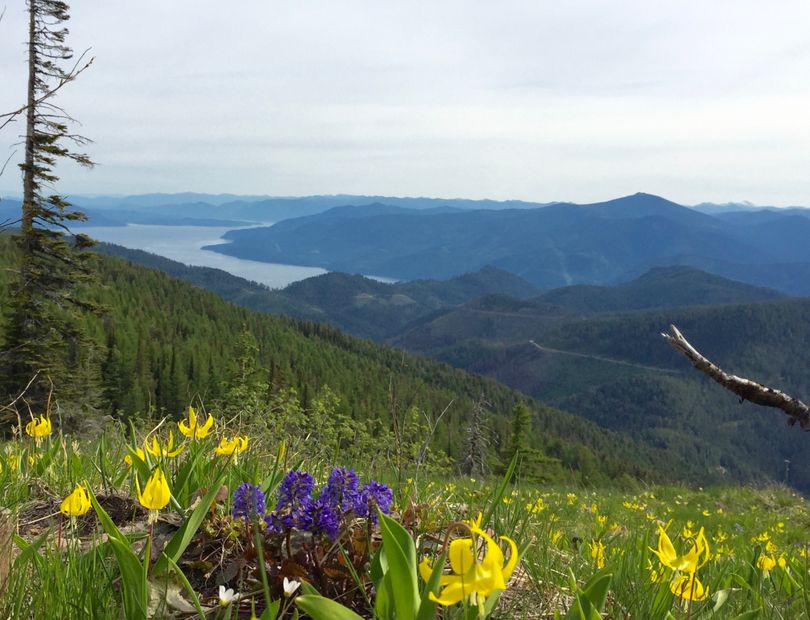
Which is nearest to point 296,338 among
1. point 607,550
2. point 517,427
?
point 517,427

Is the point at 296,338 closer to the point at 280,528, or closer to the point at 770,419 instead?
the point at 280,528

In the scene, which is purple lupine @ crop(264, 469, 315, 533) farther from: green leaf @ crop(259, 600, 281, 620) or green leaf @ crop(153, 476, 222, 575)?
green leaf @ crop(259, 600, 281, 620)

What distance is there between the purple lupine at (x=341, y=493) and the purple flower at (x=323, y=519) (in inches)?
1.0

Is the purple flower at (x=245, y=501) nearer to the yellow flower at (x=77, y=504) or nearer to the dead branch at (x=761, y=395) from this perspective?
the yellow flower at (x=77, y=504)

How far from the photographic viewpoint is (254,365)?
36594mm

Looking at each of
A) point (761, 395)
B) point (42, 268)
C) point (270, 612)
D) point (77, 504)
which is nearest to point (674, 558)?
point (270, 612)

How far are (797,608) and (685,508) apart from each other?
8916 millimetres

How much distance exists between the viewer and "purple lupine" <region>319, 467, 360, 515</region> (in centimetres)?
186

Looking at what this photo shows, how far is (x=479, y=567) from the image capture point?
1.12 m

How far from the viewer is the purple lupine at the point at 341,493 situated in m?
1.86

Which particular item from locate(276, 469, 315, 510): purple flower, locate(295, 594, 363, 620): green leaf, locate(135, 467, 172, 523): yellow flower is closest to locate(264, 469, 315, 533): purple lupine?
locate(276, 469, 315, 510): purple flower

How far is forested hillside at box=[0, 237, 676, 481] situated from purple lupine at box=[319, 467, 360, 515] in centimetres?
1984

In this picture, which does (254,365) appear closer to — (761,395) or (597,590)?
(761,395)

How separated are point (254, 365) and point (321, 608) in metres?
36.5
